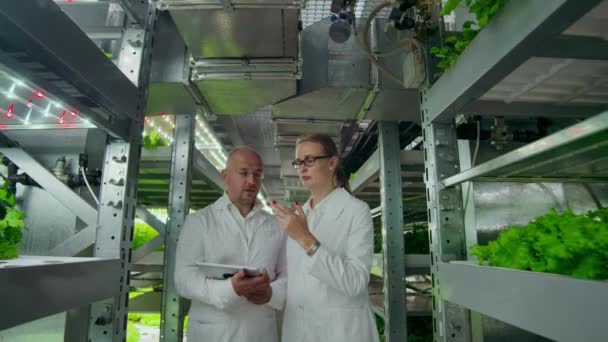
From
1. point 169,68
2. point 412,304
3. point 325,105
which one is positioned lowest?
point 412,304

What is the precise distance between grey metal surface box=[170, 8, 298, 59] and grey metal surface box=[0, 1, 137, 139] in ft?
1.30

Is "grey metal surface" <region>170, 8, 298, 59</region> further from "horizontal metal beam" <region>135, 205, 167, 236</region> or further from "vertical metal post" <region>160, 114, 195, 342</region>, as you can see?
"horizontal metal beam" <region>135, 205, 167, 236</region>

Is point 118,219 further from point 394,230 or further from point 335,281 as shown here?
point 394,230

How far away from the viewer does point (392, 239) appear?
2.08 metres

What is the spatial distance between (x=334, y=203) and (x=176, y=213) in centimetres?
111

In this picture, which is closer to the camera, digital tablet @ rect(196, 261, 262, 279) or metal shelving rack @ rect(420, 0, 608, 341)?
metal shelving rack @ rect(420, 0, 608, 341)

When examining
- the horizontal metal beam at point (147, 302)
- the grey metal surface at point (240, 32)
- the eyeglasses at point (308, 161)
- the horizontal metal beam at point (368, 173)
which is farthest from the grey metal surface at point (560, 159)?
the horizontal metal beam at point (147, 302)

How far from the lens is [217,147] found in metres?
3.72

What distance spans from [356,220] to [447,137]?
1.38 ft

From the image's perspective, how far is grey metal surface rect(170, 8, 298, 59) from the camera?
4.12 feet

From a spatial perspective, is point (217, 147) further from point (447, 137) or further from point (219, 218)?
point (447, 137)

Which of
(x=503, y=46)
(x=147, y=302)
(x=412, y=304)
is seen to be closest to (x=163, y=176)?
(x=147, y=302)

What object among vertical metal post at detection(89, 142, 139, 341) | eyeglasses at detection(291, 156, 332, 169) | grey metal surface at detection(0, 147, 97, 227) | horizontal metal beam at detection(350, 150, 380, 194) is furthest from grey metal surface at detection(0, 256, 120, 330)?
horizontal metal beam at detection(350, 150, 380, 194)

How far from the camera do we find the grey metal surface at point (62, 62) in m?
0.65
